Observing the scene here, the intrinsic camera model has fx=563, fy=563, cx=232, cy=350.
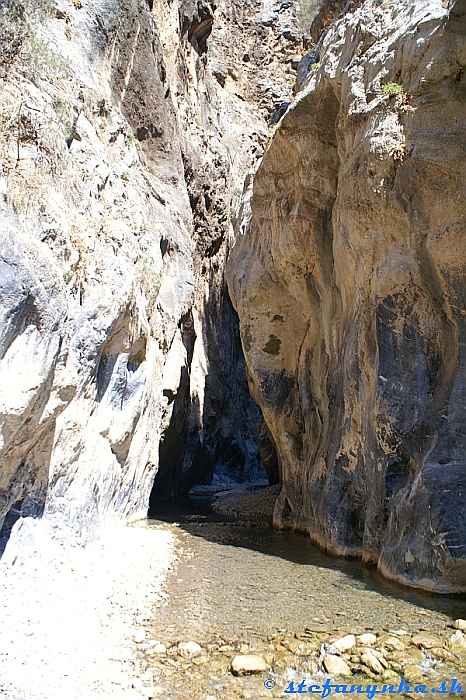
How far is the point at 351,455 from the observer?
10.7m

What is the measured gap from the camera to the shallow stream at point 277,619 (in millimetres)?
4914

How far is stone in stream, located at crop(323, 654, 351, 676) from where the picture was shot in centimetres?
499

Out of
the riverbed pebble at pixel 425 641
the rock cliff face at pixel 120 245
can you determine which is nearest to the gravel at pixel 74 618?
the rock cliff face at pixel 120 245

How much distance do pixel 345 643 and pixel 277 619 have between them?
1.16m

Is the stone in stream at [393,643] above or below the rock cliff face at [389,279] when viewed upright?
below

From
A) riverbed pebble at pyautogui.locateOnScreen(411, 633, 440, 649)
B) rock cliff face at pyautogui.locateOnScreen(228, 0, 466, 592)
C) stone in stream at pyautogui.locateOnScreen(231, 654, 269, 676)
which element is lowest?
stone in stream at pyautogui.locateOnScreen(231, 654, 269, 676)

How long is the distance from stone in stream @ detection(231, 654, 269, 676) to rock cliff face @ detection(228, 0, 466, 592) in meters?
3.28

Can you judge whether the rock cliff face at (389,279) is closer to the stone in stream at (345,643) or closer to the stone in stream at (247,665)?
the stone in stream at (345,643)

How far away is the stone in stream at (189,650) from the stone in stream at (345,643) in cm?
133

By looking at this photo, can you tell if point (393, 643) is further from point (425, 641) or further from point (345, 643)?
point (345, 643)

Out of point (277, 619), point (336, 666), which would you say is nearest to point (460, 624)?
point (336, 666)

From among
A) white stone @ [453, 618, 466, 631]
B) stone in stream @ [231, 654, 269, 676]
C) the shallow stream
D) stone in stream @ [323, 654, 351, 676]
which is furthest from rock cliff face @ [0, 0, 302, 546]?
white stone @ [453, 618, 466, 631]

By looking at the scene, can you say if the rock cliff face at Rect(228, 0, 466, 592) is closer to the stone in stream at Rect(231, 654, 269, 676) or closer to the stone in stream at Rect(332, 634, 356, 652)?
the stone in stream at Rect(332, 634, 356, 652)

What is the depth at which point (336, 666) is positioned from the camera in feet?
16.6
